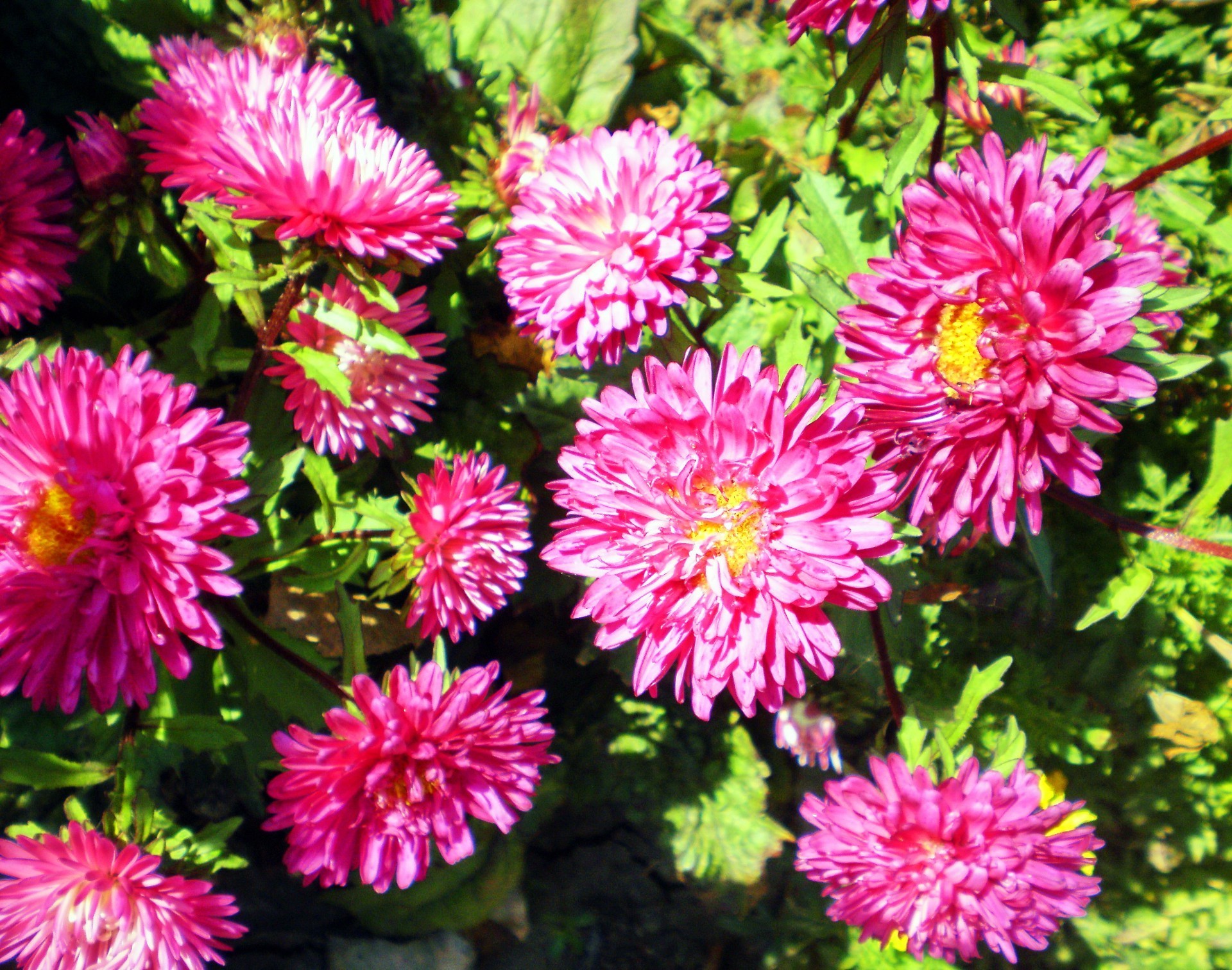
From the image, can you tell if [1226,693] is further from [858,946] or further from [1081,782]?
[858,946]

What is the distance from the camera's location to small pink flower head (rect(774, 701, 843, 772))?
1.70m

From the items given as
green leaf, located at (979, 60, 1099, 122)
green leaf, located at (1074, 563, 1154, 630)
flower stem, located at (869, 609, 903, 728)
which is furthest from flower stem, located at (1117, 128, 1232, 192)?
flower stem, located at (869, 609, 903, 728)

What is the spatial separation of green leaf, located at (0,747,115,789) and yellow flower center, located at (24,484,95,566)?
0.35 meters

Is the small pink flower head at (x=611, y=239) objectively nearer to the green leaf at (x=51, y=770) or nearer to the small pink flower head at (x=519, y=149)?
the small pink flower head at (x=519, y=149)

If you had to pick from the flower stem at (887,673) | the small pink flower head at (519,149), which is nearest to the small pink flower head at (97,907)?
the flower stem at (887,673)

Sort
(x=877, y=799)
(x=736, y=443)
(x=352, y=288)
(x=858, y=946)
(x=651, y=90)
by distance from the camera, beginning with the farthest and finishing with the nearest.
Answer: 1. (x=651, y=90)
2. (x=858, y=946)
3. (x=352, y=288)
4. (x=877, y=799)
5. (x=736, y=443)

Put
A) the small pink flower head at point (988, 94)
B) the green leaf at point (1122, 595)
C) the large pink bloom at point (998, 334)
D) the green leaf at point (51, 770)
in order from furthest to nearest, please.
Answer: the small pink flower head at point (988, 94) → the green leaf at point (1122, 595) → the green leaf at point (51, 770) → the large pink bloom at point (998, 334)

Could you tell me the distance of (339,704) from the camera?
1499 millimetres

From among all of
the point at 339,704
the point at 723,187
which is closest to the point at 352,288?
the point at 723,187

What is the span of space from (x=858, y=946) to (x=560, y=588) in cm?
116

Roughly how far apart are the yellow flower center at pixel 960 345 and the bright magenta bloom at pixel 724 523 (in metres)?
0.17

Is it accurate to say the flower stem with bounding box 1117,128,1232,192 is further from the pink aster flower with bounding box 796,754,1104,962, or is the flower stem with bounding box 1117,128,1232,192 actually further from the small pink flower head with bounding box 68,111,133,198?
the small pink flower head with bounding box 68,111,133,198

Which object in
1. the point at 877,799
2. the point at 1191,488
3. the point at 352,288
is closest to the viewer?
the point at 877,799

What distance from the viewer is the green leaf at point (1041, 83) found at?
1263 mm
